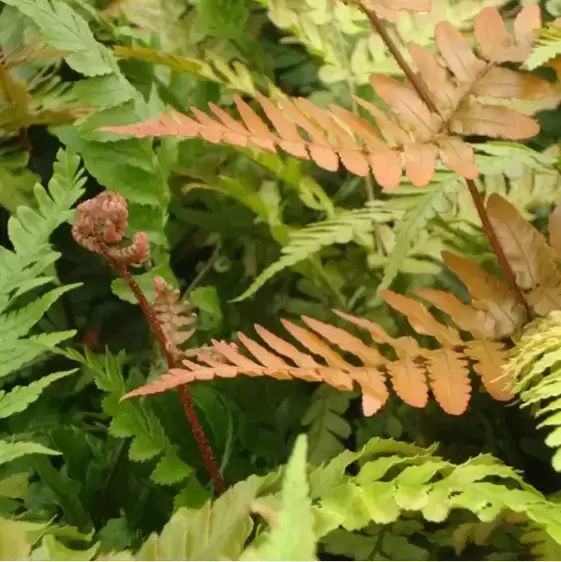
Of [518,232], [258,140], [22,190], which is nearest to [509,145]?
[518,232]

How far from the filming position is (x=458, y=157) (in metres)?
0.40

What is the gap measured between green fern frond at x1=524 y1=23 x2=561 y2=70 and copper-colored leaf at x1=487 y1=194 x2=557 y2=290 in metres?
0.09

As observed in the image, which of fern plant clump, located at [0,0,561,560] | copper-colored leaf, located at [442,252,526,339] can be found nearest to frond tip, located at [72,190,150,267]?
fern plant clump, located at [0,0,561,560]

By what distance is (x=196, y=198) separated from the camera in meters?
0.64

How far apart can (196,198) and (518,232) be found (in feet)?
0.97

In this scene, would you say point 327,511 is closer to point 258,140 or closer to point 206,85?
point 258,140

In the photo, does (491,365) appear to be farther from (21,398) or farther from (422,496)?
(21,398)

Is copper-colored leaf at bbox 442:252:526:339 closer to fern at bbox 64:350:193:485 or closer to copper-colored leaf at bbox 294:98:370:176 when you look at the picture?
copper-colored leaf at bbox 294:98:370:176

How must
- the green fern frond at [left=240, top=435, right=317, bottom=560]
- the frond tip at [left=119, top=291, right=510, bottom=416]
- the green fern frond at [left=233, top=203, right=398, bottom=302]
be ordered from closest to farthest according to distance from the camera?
the green fern frond at [left=240, top=435, right=317, bottom=560] → the frond tip at [left=119, top=291, right=510, bottom=416] → the green fern frond at [left=233, top=203, right=398, bottom=302]

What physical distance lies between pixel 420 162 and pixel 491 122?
63 millimetres

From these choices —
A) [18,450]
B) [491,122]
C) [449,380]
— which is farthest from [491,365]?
[18,450]

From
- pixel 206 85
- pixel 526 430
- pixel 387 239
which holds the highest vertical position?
pixel 206 85

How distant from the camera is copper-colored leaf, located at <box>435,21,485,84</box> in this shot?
443 mm

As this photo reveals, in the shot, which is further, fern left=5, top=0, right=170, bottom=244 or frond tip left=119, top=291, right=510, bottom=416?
fern left=5, top=0, right=170, bottom=244
